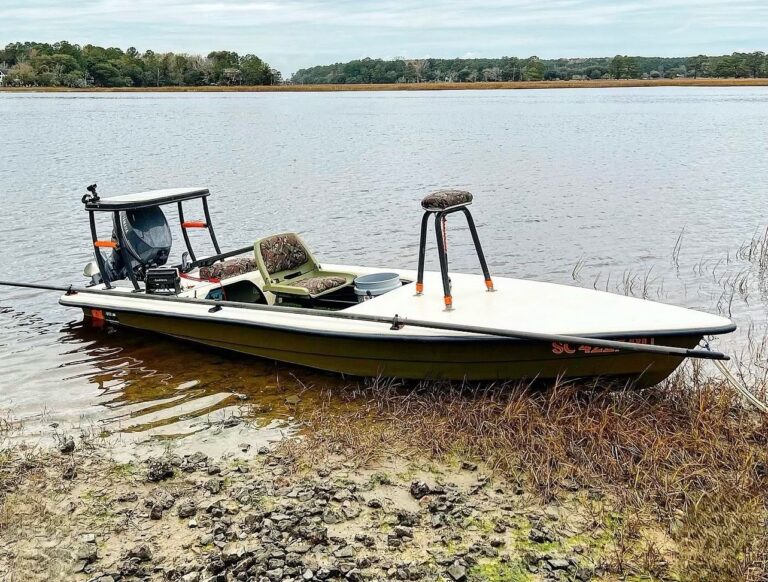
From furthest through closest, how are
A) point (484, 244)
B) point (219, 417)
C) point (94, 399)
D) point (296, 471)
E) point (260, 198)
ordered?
1. point (260, 198)
2. point (484, 244)
3. point (94, 399)
4. point (219, 417)
5. point (296, 471)

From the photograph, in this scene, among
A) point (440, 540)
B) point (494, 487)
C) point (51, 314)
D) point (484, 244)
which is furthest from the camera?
point (484, 244)

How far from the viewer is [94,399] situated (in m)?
8.79

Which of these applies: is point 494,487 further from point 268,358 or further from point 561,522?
point 268,358

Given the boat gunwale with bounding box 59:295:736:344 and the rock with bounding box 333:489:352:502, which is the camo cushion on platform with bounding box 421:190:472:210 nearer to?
the boat gunwale with bounding box 59:295:736:344

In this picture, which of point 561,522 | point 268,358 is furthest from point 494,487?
point 268,358

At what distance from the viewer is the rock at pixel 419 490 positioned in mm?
5965

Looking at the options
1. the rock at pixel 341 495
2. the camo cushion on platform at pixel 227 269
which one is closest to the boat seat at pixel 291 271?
the camo cushion on platform at pixel 227 269

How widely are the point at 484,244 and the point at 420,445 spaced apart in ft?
37.3

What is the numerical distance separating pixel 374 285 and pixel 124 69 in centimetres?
17112

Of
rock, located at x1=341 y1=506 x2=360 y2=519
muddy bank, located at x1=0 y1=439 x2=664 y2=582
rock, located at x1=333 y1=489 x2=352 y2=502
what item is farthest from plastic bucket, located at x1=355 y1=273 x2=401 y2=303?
rock, located at x1=341 y1=506 x2=360 y2=519

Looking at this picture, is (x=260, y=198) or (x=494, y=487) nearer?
(x=494, y=487)

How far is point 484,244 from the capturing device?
17.7 metres

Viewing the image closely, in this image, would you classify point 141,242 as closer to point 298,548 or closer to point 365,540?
point 298,548

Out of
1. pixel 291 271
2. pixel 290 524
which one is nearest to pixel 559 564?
pixel 290 524
